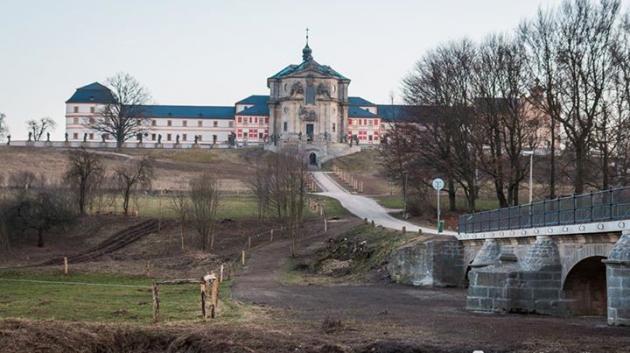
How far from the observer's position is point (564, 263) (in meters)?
28.3

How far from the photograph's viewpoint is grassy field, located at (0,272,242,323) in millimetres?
27875

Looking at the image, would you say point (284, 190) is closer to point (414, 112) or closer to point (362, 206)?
point (414, 112)

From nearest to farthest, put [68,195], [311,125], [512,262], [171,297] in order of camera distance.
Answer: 1. [512,262]
2. [171,297]
3. [68,195]
4. [311,125]

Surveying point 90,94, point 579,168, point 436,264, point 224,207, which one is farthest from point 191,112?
point 436,264

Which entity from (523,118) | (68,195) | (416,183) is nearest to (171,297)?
(523,118)

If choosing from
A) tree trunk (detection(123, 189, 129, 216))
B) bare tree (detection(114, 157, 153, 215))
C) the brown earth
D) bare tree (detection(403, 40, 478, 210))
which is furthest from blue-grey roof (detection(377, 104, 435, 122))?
the brown earth

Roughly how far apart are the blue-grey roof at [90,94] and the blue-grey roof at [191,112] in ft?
34.2

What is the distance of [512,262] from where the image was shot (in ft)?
106

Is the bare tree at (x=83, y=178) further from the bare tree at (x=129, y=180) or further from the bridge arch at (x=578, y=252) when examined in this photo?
the bridge arch at (x=578, y=252)

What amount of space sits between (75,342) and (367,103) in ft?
509

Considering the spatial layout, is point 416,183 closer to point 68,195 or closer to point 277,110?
point 68,195

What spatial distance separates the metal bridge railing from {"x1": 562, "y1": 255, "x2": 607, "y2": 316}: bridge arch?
5.82 ft

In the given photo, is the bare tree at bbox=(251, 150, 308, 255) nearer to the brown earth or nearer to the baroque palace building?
the brown earth

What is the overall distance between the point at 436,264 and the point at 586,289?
12954 millimetres
